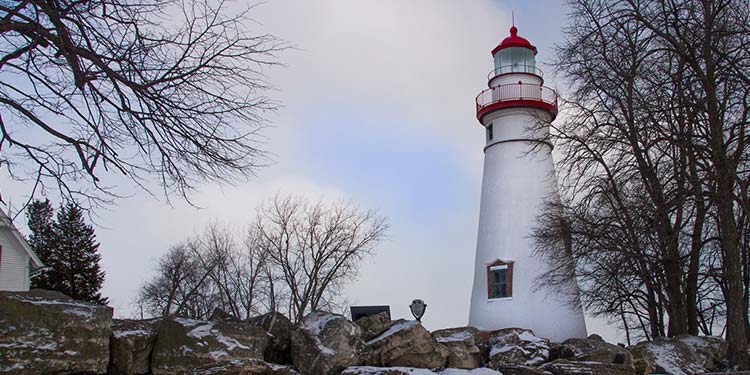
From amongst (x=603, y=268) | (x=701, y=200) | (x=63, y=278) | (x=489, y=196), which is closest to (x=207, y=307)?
(x=63, y=278)

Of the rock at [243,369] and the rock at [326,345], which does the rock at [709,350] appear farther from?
the rock at [243,369]

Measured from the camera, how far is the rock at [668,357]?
10641 mm

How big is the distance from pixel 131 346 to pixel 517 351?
5.17 metres

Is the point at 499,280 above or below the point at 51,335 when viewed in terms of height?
above

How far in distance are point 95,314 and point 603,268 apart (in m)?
14.9

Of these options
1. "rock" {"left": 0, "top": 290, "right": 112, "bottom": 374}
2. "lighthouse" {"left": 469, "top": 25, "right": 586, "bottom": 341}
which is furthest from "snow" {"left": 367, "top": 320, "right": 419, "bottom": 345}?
"lighthouse" {"left": 469, "top": 25, "right": 586, "bottom": 341}

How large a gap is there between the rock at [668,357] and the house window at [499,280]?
1130 centimetres

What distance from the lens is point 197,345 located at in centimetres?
691

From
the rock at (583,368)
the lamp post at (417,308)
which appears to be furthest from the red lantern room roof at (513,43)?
the rock at (583,368)

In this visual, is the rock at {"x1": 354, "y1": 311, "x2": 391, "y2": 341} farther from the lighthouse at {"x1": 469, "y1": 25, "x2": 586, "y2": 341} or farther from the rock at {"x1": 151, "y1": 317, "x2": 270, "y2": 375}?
the lighthouse at {"x1": 469, "y1": 25, "x2": 586, "y2": 341}

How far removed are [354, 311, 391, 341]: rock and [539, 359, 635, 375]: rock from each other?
202 cm

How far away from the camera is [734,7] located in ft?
44.7

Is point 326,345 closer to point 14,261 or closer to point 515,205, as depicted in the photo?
point 515,205

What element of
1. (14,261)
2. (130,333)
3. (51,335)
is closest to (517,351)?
(130,333)
